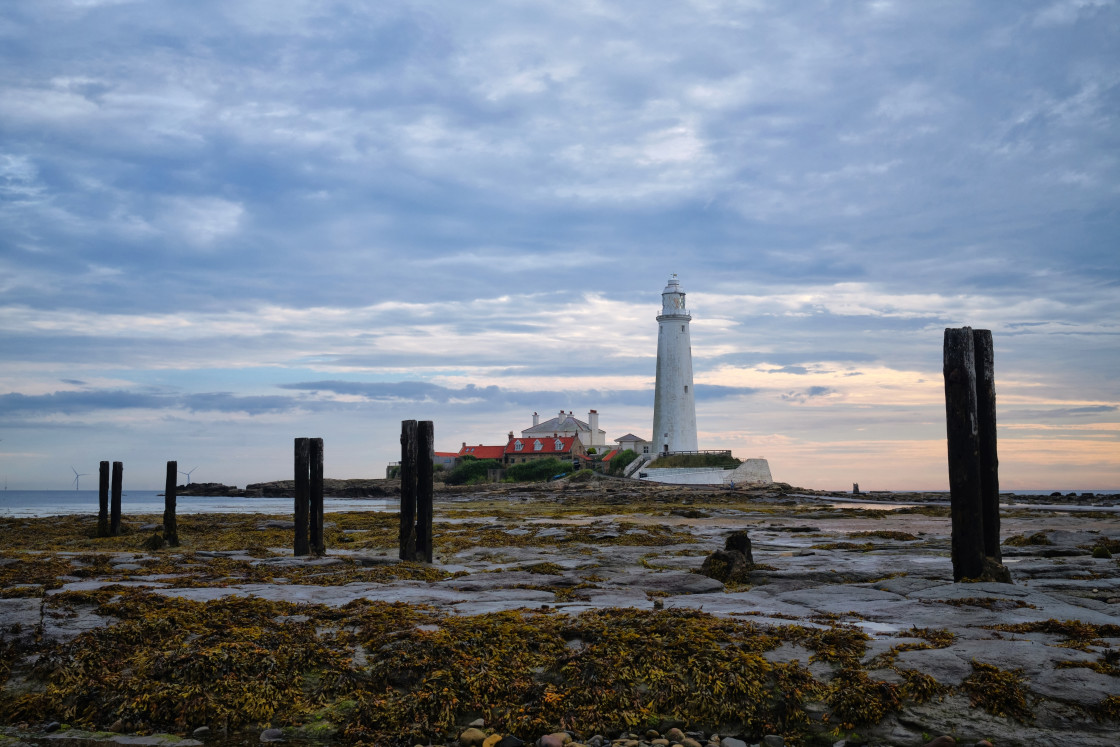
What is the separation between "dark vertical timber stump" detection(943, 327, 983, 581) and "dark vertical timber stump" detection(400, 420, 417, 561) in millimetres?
9119

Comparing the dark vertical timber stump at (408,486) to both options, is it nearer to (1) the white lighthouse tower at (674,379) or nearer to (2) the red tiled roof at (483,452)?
(1) the white lighthouse tower at (674,379)

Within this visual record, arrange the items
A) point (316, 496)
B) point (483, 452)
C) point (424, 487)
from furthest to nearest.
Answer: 1. point (483, 452)
2. point (316, 496)
3. point (424, 487)

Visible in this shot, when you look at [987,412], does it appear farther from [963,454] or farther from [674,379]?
[674,379]

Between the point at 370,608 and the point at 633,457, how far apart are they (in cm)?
6762

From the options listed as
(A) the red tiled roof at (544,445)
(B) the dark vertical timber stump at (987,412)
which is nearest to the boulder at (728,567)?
(B) the dark vertical timber stump at (987,412)

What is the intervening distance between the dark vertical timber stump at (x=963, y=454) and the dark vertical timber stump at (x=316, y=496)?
12071 mm

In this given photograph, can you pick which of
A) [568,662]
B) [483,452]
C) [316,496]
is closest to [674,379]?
[483,452]

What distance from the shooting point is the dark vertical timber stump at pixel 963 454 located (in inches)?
382

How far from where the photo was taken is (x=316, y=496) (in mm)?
16516

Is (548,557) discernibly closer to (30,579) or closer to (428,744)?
(30,579)

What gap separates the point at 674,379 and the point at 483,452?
38506 mm

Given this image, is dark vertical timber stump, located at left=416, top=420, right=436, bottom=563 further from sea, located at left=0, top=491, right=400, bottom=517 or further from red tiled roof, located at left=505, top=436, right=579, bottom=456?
red tiled roof, located at left=505, top=436, right=579, bottom=456

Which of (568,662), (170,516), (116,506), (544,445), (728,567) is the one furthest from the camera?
(544,445)

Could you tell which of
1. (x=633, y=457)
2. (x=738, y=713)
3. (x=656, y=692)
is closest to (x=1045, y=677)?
(x=738, y=713)
